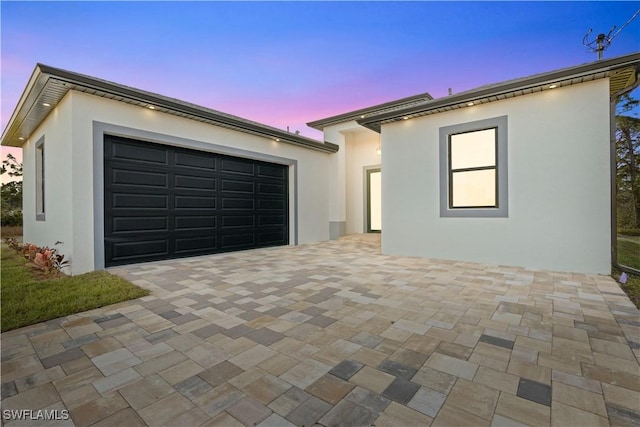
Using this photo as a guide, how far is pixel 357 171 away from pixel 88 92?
864 centimetres

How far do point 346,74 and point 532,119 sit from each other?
7330 mm

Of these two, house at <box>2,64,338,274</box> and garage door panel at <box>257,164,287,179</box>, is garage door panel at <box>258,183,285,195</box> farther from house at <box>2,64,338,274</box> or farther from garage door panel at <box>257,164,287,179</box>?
garage door panel at <box>257,164,287,179</box>

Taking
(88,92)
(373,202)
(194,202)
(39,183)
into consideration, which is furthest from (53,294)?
(373,202)

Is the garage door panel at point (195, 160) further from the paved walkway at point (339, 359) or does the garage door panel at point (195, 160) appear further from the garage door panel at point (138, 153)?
the paved walkway at point (339, 359)

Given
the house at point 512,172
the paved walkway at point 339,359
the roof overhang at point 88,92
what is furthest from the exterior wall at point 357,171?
the paved walkway at point 339,359

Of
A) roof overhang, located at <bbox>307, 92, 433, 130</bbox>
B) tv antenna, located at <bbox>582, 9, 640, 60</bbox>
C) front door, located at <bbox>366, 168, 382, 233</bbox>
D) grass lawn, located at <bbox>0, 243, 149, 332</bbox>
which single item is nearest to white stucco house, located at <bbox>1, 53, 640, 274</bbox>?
grass lawn, located at <bbox>0, 243, 149, 332</bbox>

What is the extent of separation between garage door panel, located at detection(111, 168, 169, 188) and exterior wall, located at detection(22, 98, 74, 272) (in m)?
0.68

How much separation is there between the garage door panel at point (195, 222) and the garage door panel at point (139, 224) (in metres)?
0.24

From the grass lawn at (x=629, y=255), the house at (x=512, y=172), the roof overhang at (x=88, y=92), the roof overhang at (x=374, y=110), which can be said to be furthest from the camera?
the roof overhang at (x=374, y=110)

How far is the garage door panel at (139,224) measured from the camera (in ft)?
17.1

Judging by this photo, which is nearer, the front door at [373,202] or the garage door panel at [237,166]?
the garage door panel at [237,166]

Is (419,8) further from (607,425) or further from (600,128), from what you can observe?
(607,425)

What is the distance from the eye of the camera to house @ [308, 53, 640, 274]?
14.9ft

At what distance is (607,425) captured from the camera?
137 centimetres
